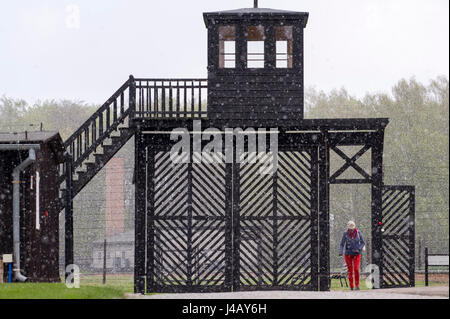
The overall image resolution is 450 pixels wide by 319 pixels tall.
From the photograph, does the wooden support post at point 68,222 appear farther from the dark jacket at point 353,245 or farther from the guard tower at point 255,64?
the dark jacket at point 353,245

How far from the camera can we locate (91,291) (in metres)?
15.4

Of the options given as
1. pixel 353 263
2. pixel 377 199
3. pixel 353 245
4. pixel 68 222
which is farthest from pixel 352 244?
pixel 68 222

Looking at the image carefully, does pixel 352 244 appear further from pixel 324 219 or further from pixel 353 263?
pixel 324 219

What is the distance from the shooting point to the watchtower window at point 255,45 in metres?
19.1

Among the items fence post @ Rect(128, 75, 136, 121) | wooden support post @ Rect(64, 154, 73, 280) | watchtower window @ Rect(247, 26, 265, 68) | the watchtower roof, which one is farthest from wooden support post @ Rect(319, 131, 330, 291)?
wooden support post @ Rect(64, 154, 73, 280)

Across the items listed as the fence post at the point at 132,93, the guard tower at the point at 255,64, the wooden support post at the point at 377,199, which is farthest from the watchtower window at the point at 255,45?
the wooden support post at the point at 377,199

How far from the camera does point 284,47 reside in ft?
63.0

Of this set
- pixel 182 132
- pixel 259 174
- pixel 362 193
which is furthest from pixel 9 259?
pixel 362 193

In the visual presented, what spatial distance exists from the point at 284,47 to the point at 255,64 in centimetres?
82

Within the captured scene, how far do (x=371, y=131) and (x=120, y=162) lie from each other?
28.3 meters

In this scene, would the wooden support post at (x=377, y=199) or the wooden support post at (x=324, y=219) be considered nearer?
the wooden support post at (x=324, y=219)

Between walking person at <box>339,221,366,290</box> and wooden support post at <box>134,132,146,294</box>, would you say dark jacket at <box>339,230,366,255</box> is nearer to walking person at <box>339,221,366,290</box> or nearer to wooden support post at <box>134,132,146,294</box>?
walking person at <box>339,221,366,290</box>

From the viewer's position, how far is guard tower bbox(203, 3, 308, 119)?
18.8m
